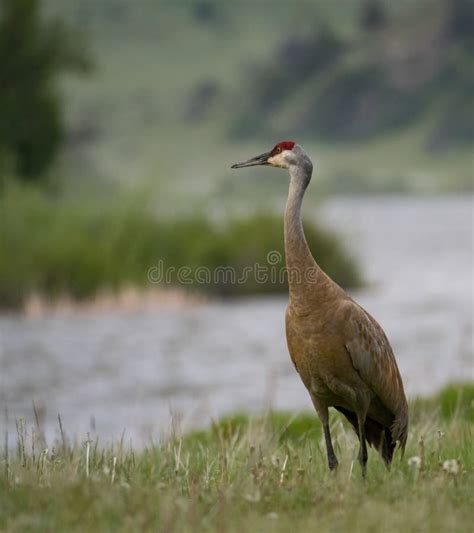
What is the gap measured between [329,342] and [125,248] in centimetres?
2598

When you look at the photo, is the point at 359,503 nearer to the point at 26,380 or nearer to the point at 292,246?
the point at 292,246

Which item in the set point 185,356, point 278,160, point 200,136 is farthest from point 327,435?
point 200,136

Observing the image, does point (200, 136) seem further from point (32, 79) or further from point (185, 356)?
point (185, 356)

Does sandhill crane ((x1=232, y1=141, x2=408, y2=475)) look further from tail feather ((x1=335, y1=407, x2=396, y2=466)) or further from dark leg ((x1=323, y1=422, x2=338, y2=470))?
tail feather ((x1=335, y1=407, x2=396, y2=466))

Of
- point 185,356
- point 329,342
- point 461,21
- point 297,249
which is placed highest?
point 461,21

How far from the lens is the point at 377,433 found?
25.4 feet

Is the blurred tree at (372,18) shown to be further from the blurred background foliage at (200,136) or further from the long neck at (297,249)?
the long neck at (297,249)

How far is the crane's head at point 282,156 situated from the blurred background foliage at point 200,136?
71.0 ft

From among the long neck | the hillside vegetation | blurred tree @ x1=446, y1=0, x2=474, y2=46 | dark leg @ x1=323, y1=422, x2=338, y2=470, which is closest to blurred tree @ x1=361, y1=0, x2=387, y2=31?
the hillside vegetation

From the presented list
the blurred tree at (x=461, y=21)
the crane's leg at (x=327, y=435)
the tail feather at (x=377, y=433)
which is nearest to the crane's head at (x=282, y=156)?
the crane's leg at (x=327, y=435)

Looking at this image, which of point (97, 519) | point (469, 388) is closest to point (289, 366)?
point (469, 388)

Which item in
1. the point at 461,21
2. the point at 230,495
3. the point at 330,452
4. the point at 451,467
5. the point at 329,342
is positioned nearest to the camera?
the point at 230,495

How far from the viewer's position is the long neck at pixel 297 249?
7000 millimetres

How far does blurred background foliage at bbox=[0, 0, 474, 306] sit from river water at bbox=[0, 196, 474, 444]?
1257 millimetres
